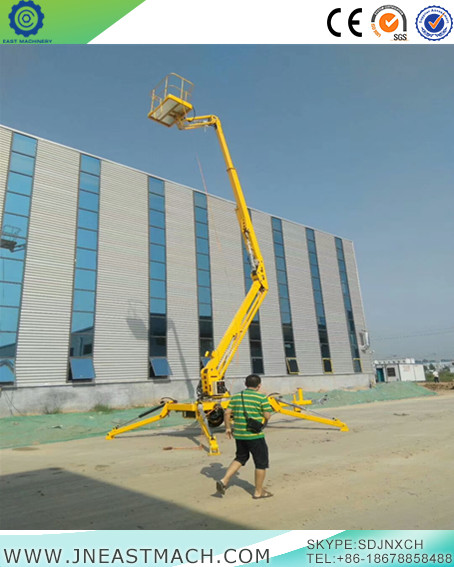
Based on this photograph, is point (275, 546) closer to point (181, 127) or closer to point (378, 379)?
point (181, 127)

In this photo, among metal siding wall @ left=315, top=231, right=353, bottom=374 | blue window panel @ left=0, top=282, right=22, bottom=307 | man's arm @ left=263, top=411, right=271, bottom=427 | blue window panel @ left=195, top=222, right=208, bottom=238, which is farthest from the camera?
metal siding wall @ left=315, top=231, right=353, bottom=374

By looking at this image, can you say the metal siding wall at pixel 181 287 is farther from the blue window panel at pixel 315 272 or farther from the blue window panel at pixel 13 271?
the blue window panel at pixel 315 272

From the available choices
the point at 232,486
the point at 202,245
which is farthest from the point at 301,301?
the point at 232,486

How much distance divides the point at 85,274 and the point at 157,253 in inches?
203

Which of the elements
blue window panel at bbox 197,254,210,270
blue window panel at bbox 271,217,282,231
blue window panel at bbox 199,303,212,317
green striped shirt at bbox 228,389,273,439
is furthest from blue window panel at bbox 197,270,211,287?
green striped shirt at bbox 228,389,273,439

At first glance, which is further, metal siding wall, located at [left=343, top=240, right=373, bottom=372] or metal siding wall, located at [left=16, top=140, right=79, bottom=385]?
metal siding wall, located at [left=343, top=240, right=373, bottom=372]

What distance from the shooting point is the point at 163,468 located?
7586 mm

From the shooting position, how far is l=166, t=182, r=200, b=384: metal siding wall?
2420 centimetres

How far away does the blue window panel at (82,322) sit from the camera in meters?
20.4

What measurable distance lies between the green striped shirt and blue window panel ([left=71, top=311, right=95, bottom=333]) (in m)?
17.0

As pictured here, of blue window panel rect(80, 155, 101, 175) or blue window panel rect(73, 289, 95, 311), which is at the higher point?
blue window panel rect(80, 155, 101, 175)

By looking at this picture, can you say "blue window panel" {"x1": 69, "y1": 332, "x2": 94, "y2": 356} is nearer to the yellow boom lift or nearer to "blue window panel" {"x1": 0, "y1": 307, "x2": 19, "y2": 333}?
"blue window panel" {"x1": 0, "y1": 307, "x2": 19, "y2": 333}

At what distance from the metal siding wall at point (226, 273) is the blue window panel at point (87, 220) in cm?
877

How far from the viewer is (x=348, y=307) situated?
36.3 metres
